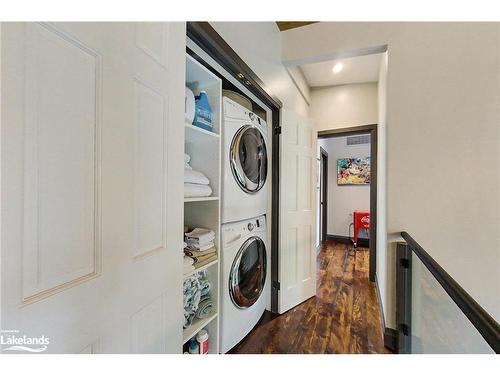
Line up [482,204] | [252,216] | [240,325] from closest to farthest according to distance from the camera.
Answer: [482,204] < [240,325] < [252,216]

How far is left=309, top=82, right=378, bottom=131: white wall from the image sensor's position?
2.88 m

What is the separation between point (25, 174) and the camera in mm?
395

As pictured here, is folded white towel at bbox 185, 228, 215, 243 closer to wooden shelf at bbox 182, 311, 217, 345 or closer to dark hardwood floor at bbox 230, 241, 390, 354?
wooden shelf at bbox 182, 311, 217, 345

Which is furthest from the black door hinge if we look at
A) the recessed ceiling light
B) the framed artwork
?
the framed artwork

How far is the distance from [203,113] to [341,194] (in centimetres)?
441

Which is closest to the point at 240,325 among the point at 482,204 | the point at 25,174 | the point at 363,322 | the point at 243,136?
the point at 363,322

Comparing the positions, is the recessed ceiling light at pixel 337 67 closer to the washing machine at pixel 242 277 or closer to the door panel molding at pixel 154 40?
the washing machine at pixel 242 277

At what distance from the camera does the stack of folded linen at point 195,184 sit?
1.15 metres

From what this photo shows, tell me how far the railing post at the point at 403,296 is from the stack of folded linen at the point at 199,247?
55.2 inches

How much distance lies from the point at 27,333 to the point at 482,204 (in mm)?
2298

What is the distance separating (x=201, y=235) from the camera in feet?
4.15

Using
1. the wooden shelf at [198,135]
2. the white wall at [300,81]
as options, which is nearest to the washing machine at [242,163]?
the wooden shelf at [198,135]

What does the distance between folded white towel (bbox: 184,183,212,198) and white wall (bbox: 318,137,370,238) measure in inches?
155

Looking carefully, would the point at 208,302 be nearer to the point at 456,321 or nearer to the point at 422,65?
the point at 456,321
